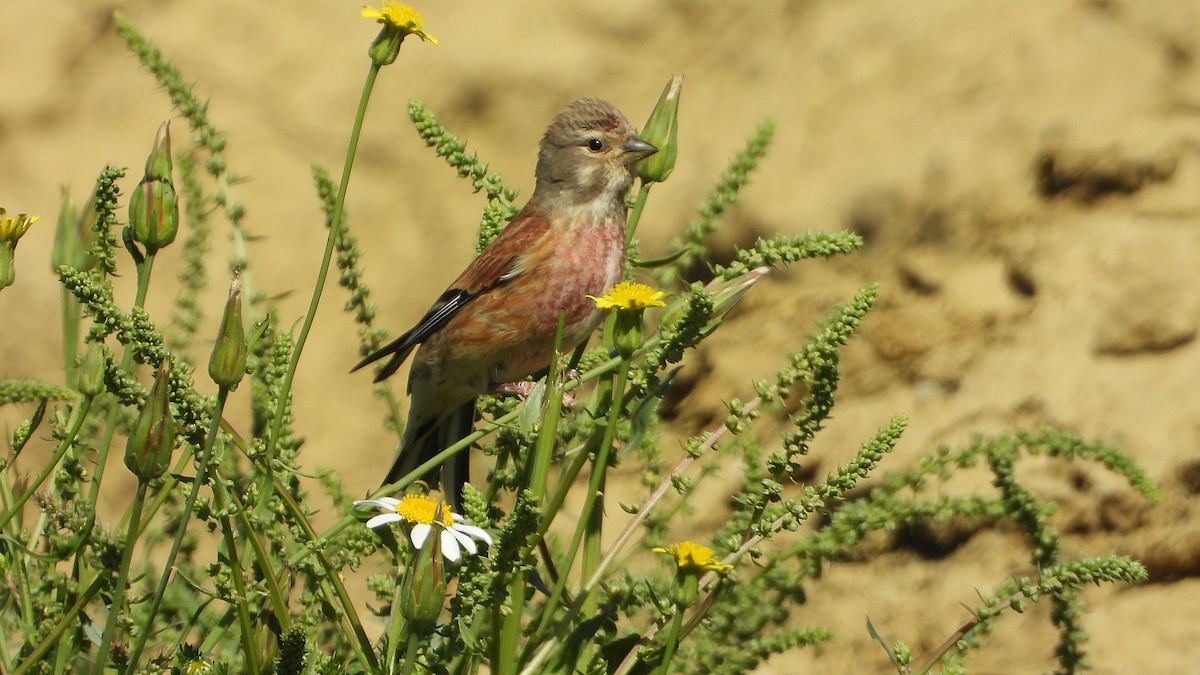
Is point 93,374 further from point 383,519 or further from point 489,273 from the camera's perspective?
point 489,273

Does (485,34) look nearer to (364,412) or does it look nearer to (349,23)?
(349,23)

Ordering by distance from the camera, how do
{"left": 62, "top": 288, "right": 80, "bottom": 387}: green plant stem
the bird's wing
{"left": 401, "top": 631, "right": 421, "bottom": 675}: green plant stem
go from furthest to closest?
the bird's wing → {"left": 62, "top": 288, "right": 80, "bottom": 387}: green plant stem → {"left": 401, "top": 631, "right": 421, "bottom": 675}: green plant stem

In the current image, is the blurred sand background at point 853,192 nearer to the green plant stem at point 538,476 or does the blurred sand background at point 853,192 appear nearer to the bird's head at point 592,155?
the bird's head at point 592,155

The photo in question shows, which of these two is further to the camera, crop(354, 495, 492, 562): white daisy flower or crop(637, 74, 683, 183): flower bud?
crop(637, 74, 683, 183): flower bud

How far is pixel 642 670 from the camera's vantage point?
2100 mm

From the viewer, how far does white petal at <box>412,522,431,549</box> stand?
181 centimetres

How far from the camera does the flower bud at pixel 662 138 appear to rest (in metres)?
2.44

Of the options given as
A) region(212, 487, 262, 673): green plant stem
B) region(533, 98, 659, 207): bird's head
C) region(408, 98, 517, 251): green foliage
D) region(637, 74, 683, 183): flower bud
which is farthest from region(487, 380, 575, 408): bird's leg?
region(212, 487, 262, 673): green plant stem

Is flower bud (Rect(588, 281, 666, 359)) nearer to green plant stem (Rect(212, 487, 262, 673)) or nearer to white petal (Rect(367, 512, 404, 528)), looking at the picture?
white petal (Rect(367, 512, 404, 528))

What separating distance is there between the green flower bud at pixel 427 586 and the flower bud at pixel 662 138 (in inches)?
35.5

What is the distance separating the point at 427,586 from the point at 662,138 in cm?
102

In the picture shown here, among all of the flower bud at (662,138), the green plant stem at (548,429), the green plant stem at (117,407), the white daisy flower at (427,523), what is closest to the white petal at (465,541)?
the white daisy flower at (427,523)

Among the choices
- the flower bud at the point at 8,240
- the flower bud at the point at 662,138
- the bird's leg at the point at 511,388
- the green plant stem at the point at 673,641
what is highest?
the bird's leg at the point at 511,388

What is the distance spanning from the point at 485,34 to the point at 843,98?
3.81ft
